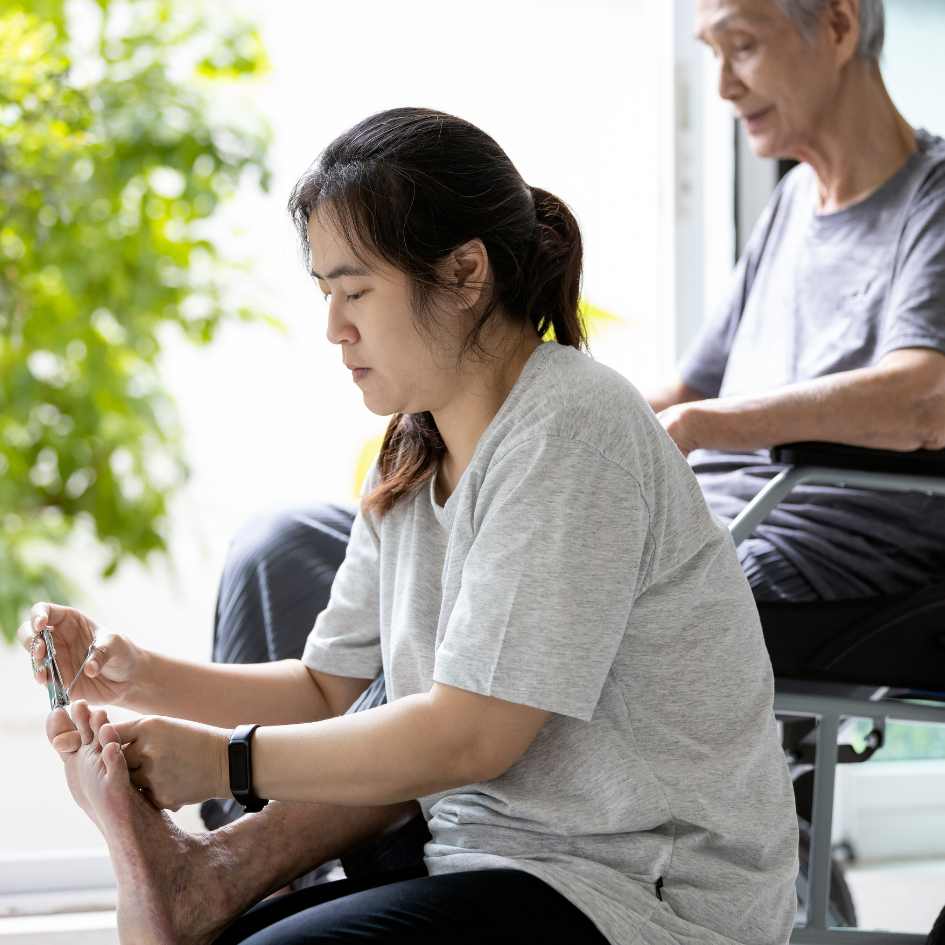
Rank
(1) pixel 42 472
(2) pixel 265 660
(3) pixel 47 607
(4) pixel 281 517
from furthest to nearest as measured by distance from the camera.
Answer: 1. (1) pixel 42 472
2. (4) pixel 281 517
3. (2) pixel 265 660
4. (3) pixel 47 607

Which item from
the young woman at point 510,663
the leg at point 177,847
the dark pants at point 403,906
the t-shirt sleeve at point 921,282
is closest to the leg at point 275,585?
the dark pants at point 403,906

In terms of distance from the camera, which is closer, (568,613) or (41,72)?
(568,613)

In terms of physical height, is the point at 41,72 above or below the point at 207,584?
above

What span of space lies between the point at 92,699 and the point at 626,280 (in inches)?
69.0

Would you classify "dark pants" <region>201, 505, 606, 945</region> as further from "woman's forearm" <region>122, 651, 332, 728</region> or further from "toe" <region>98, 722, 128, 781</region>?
"toe" <region>98, 722, 128, 781</region>

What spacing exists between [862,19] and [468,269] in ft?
3.51

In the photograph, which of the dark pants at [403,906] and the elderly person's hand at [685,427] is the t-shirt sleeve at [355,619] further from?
the elderly person's hand at [685,427]

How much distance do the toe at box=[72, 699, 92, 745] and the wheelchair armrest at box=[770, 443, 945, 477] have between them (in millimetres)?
819

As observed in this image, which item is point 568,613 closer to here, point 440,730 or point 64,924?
point 440,730

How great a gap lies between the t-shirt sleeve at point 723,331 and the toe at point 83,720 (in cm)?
126

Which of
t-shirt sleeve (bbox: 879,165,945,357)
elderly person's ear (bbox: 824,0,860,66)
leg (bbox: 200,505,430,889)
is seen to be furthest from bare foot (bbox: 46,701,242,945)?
elderly person's ear (bbox: 824,0,860,66)

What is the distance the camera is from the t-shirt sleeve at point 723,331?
6.81ft

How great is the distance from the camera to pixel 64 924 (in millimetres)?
1878

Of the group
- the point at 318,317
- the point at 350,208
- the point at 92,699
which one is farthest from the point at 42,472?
the point at 350,208
